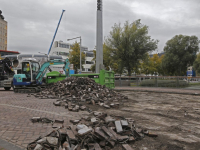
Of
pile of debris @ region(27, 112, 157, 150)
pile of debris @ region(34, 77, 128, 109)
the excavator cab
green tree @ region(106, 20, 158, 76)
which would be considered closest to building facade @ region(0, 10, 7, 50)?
green tree @ region(106, 20, 158, 76)

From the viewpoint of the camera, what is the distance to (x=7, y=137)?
3.80 m

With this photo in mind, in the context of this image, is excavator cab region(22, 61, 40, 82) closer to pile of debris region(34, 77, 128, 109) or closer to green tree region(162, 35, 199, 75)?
pile of debris region(34, 77, 128, 109)

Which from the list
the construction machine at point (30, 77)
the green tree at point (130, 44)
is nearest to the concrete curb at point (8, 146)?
the construction machine at point (30, 77)

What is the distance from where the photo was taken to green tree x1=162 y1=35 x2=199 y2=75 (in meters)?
31.7

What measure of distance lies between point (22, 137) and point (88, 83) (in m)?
7.87

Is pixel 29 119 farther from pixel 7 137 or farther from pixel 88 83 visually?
pixel 88 83

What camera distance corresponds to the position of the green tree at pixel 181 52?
31.7 metres

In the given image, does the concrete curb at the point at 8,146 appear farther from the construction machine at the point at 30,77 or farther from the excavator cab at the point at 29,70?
the excavator cab at the point at 29,70

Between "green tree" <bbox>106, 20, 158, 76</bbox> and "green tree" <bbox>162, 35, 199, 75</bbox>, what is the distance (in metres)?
7.53

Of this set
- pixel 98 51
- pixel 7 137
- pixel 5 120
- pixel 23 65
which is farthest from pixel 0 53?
pixel 7 137

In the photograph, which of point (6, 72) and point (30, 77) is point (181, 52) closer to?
point (30, 77)

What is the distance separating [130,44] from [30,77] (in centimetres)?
1673

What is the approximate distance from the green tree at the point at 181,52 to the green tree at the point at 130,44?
296 inches

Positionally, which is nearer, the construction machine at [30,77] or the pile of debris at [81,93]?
the pile of debris at [81,93]
